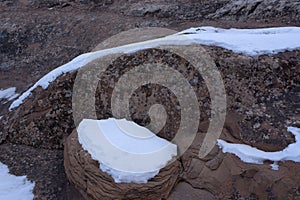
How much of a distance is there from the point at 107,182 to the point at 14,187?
1.37 m

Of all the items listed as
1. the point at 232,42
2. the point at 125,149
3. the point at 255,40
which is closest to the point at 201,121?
the point at 125,149

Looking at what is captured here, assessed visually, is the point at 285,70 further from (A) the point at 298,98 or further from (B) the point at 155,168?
(B) the point at 155,168

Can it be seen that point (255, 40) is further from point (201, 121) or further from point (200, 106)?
point (201, 121)

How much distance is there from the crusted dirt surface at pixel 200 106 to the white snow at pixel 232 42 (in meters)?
0.12

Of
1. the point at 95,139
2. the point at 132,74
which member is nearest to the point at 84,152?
the point at 95,139

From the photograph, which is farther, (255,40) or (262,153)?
(255,40)

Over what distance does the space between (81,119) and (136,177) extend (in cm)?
153

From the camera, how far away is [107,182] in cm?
341

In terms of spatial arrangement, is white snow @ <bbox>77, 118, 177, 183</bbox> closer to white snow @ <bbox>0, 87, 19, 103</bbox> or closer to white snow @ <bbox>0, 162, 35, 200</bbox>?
white snow @ <bbox>0, 162, 35, 200</bbox>

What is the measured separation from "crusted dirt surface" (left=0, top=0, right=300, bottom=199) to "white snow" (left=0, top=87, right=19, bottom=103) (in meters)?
0.12

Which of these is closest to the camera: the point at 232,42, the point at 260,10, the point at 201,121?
the point at 201,121

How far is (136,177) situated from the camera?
335 cm

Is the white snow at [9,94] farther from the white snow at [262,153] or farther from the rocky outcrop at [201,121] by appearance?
the white snow at [262,153]

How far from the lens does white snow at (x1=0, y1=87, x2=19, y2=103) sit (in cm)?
611
